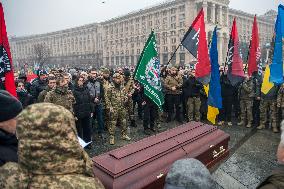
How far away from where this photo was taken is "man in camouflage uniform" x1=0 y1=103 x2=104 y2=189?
1543 millimetres

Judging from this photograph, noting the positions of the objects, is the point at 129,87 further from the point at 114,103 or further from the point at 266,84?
the point at 266,84

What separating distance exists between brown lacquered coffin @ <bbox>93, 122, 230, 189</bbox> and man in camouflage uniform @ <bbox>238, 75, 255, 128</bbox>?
3817mm

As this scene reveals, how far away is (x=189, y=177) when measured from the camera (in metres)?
1.63

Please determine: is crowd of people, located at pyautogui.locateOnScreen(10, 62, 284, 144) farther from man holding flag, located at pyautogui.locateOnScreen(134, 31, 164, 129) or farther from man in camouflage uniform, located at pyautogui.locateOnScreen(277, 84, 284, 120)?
man holding flag, located at pyautogui.locateOnScreen(134, 31, 164, 129)

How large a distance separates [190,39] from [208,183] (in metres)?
5.27

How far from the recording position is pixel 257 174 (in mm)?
5016

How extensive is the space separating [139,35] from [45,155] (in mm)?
78158

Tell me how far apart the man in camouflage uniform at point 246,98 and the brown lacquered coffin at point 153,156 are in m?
3.82

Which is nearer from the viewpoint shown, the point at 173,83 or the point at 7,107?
the point at 7,107

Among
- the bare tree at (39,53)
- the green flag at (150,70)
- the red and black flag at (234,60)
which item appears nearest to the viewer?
the green flag at (150,70)

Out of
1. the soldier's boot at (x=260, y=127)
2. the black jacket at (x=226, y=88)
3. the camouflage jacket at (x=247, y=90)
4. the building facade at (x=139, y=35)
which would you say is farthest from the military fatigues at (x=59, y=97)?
the building facade at (x=139, y=35)

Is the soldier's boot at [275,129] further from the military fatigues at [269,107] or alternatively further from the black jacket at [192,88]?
the black jacket at [192,88]

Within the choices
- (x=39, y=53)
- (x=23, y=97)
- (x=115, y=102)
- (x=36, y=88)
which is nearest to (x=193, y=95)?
(x=115, y=102)

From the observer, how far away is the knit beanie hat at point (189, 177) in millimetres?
1624
